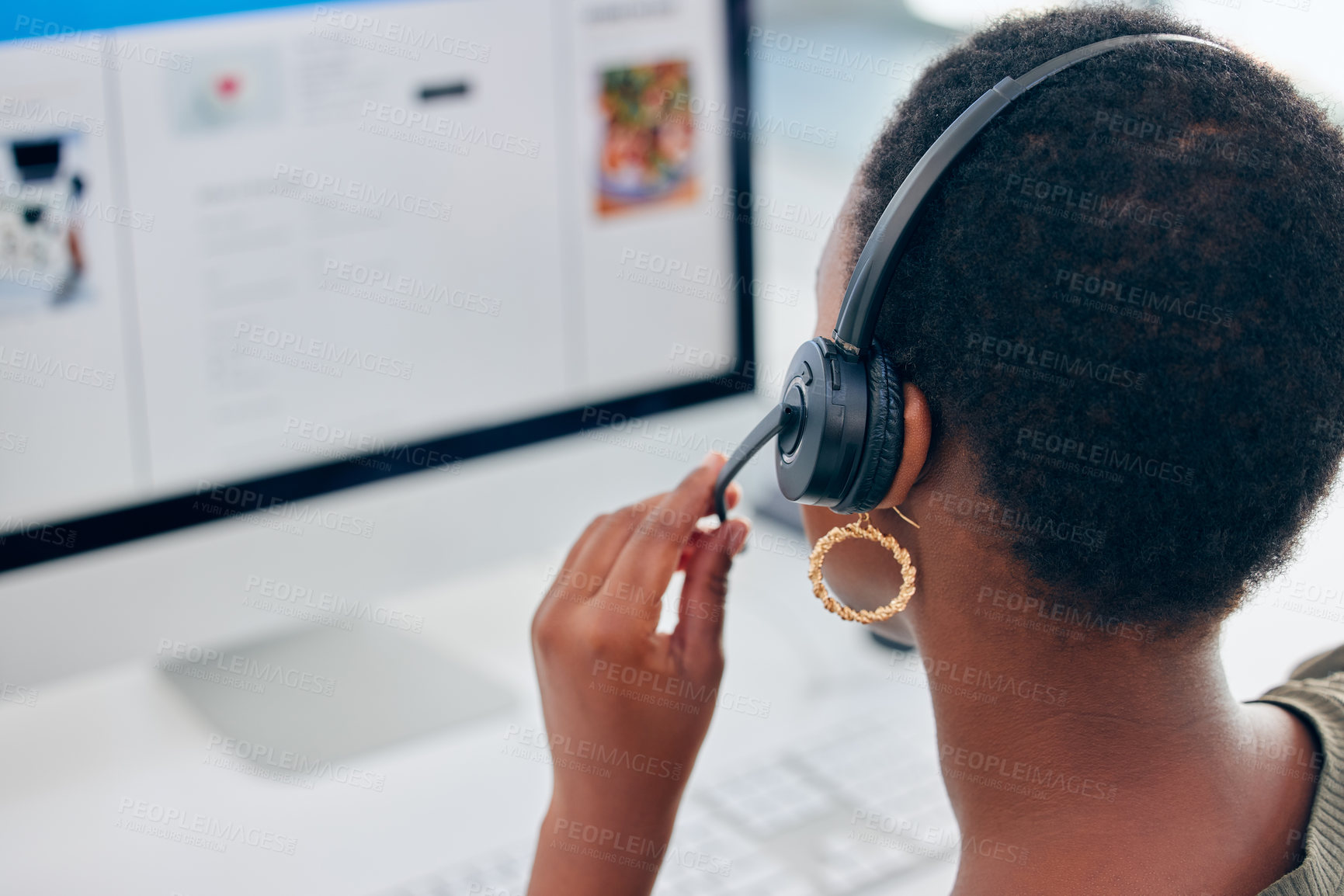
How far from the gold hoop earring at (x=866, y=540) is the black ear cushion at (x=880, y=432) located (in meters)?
0.04

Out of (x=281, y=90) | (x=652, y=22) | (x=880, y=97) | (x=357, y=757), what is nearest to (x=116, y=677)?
(x=357, y=757)

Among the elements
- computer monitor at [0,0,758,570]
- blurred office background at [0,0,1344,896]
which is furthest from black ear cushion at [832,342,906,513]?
computer monitor at [0,0,758,570]

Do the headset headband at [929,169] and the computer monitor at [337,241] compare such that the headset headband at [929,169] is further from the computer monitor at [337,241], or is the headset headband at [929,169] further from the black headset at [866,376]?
the computer monitor at [337,241]

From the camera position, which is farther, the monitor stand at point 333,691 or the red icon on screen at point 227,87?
the monitor stand at point 333,691

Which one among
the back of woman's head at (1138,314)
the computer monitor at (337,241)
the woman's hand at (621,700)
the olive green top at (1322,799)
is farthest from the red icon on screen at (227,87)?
the olive green top at (1322,799)

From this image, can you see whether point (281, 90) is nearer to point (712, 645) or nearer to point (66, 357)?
point (66, 357)

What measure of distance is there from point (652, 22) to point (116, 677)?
67 centimetres

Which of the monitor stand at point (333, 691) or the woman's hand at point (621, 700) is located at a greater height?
the woman's hand at point (621, 700)

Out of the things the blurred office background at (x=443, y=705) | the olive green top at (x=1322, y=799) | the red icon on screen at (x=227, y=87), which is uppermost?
the red icon on screen at (x=227, y=87)

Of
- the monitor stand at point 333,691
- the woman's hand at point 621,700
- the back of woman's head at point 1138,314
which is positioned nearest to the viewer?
the back of woman's head at point 1138,314

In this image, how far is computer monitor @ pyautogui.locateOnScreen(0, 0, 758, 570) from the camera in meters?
0.75

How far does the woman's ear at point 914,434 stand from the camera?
49 centimetres

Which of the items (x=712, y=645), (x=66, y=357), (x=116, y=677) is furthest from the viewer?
(x=116, y=677)

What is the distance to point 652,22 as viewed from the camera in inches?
36.7
